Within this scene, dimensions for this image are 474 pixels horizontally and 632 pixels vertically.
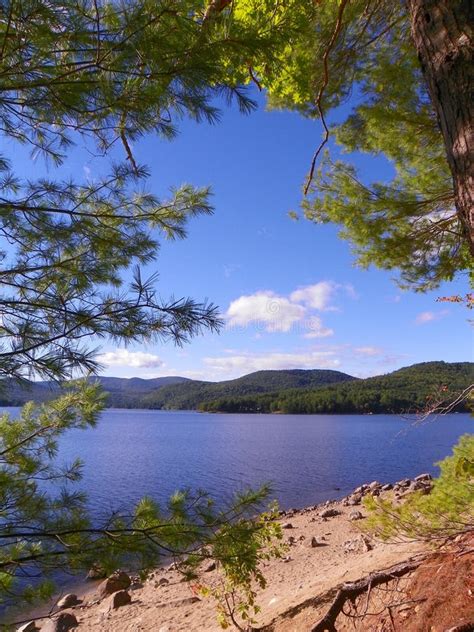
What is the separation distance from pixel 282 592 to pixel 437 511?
3313 millimetres

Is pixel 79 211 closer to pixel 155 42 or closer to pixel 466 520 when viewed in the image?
pixel 155 42

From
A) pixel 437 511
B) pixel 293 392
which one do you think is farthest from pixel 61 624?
pixel 293 392

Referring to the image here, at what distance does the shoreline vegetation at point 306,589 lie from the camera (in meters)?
2.59

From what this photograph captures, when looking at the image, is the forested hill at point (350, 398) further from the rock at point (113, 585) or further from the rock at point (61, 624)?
the rock at point (61, 624)

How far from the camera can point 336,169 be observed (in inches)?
176

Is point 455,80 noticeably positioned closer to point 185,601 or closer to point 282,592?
point 282,592

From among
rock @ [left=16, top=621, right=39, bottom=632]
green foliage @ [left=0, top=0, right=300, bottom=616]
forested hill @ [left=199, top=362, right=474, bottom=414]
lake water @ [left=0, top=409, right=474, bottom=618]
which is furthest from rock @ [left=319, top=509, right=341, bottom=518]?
forested hill @ [left=199, top=362, right=474, bottom=414]

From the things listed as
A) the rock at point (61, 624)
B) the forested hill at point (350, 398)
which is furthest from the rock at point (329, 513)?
the forested hill at point (350, 398)

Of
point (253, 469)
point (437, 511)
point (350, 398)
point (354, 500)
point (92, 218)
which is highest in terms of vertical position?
point (92, 218)

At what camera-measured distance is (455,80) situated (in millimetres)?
1359

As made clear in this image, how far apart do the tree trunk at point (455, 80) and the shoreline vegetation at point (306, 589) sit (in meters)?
2.26

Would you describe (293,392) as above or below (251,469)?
above

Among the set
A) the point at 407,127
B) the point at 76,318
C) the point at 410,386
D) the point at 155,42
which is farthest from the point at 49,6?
the point at 410,386

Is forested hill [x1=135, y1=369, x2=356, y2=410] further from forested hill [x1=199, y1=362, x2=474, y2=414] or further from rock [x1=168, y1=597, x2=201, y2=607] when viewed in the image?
rock [x1=168, y1=597, x2=201, y2=607]
